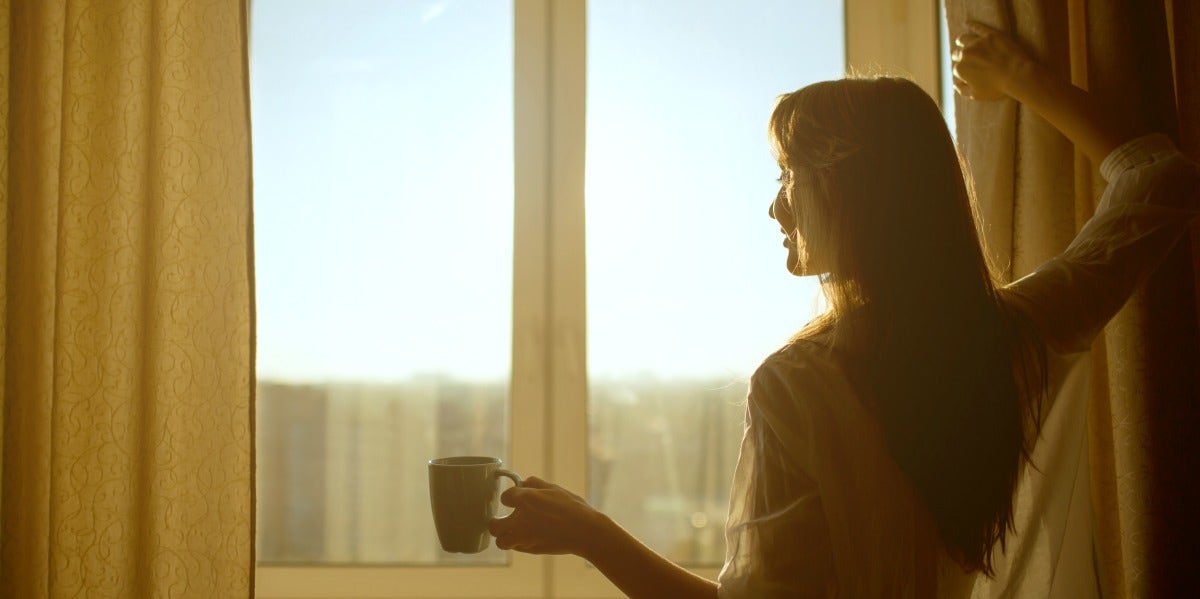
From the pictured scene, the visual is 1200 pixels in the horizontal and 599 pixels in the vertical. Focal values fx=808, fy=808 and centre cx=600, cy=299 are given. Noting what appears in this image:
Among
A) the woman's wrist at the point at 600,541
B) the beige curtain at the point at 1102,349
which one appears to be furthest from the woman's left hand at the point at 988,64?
the woman's wrist at the point at 600,541

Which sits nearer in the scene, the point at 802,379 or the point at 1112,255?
the point at 802,379

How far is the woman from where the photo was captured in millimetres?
748

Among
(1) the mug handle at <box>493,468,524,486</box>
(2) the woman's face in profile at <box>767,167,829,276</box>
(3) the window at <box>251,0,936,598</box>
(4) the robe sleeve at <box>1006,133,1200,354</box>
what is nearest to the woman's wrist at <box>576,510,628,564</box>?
(1) the mug handle at <box>493,468,524,486</box>

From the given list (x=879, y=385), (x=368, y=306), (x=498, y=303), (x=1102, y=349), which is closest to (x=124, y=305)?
(x=368, y=306)

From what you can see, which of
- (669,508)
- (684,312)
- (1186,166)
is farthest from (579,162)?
(1186,166)

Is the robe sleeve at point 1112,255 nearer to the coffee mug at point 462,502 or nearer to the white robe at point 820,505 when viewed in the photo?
the white robe at point 820,505

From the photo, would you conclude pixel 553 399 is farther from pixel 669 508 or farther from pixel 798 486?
pixel 798 486

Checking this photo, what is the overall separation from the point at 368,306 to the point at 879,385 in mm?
1280

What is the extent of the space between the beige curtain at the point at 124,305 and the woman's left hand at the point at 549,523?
755mm

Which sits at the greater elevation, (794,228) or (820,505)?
(794,228)

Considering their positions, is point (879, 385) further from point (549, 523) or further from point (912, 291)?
point (549, 523)

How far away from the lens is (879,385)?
0.77 m

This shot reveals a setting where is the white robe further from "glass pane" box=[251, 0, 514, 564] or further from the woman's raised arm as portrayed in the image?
"glass pane" box=[251, 0, 514, 564]

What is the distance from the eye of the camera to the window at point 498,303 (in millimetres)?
1771
